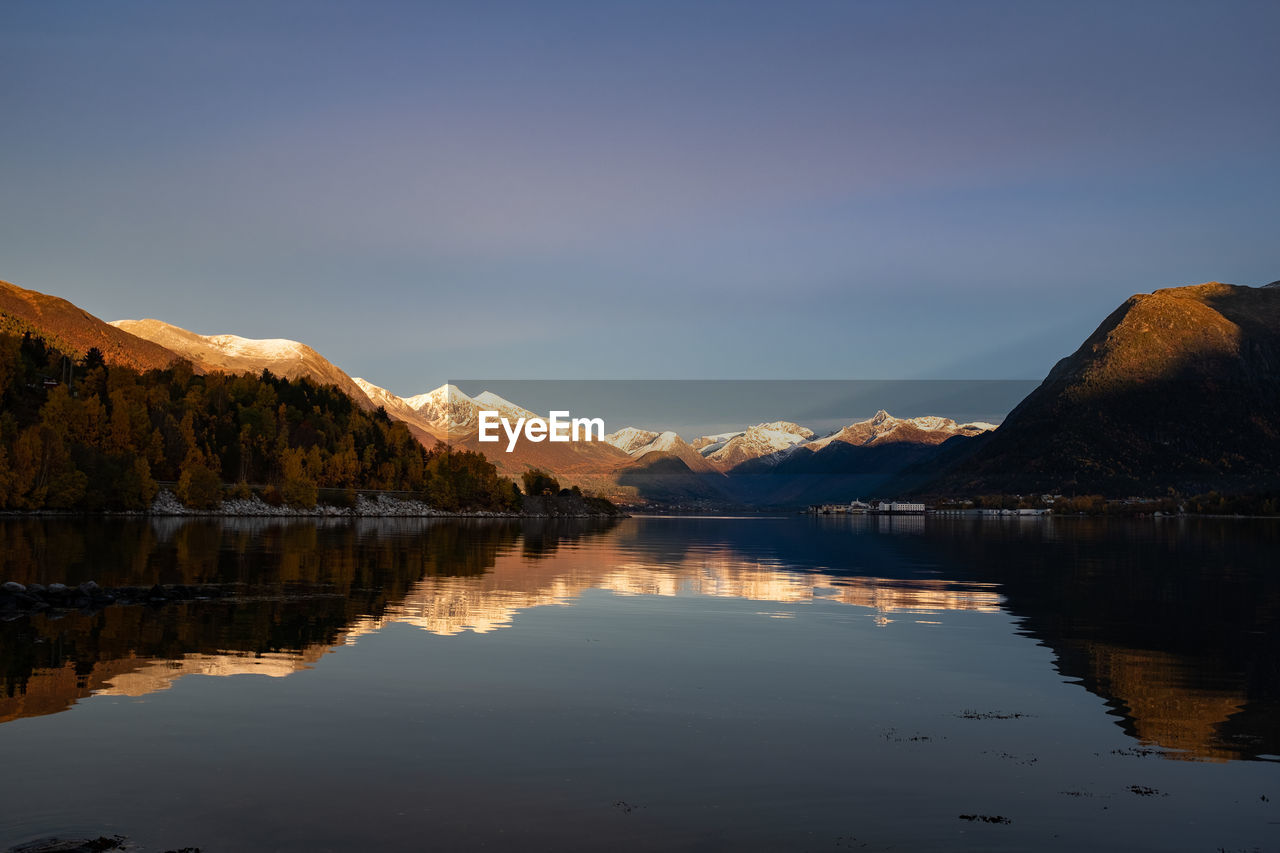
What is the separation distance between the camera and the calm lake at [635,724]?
15836 millimetres

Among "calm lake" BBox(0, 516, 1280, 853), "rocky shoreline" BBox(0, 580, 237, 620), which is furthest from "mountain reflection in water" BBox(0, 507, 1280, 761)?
"rocky shoreline" BBox(0, 580, 237, 620)

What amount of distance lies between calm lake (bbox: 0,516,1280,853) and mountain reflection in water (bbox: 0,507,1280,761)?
0.86 feet

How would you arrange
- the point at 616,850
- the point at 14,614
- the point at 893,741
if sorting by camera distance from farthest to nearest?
the point at 14,614 → the point at 893,741 → the point at 616,850

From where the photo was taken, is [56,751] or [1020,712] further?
[1020,712]

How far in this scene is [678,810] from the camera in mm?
16531

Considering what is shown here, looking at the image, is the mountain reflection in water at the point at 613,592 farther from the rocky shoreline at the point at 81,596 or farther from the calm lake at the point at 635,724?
the rocky shoreline at the point at 81,596

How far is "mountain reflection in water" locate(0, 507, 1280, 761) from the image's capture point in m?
26.6

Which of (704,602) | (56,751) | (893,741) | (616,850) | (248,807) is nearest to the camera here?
(616,850)

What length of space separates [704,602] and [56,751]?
35.8 m

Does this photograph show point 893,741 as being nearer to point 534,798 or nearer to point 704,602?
point 534,798

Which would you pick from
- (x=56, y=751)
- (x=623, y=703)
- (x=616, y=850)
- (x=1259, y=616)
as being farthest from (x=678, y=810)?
(x=1259, y=616)

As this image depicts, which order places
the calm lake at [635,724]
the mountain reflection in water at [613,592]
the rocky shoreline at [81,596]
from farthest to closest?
the rocky shoreline at [81,596]
the mountain reflection in water at [613,592]
the calm lake at [635,724]

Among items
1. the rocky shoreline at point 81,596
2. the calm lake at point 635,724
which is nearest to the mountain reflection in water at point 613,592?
the calm lake at point 635,724

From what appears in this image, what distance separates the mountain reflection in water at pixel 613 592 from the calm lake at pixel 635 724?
261 millimetres
